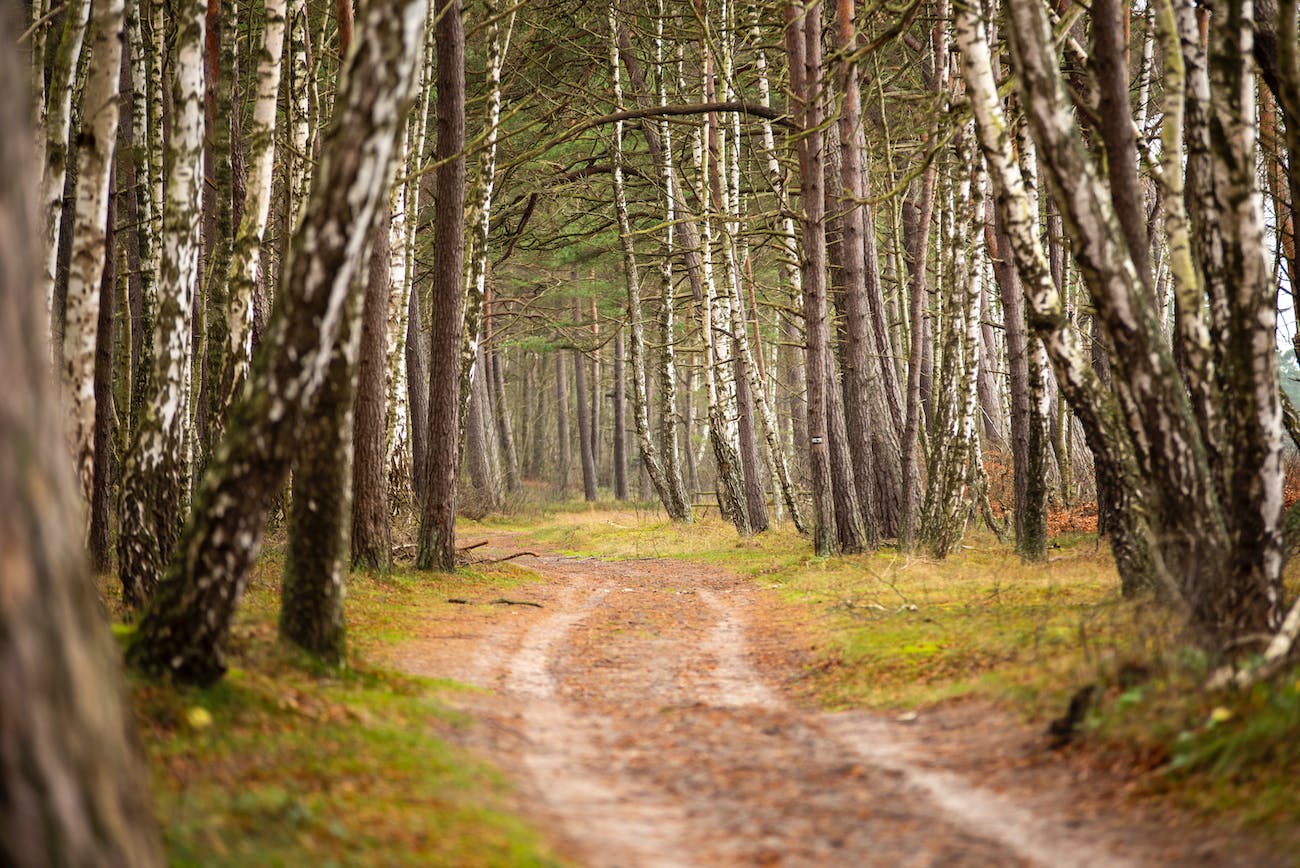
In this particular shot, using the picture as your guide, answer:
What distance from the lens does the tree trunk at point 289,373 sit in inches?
216

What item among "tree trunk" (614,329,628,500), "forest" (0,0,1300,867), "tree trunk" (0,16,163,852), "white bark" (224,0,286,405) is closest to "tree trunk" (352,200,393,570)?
"forest" (0,0,1300,867)

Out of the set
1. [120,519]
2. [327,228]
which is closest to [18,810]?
[327,228]

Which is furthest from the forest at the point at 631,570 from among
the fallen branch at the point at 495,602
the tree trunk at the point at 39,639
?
the fallen branch at the point at 495,602

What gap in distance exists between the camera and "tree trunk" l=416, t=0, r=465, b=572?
13.5 meters

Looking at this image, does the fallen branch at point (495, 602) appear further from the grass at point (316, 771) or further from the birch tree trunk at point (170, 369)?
the grass at point (316, 771)

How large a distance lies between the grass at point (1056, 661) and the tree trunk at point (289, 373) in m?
4.08

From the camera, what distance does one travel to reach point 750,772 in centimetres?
561

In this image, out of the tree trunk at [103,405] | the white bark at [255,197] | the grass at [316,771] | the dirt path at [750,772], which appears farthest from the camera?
the tree trunk at [103,405]

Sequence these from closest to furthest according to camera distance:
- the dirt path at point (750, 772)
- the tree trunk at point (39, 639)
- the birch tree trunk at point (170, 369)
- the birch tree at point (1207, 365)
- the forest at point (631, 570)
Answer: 1. the tree trunk at point (39, 639)
2. the forest at point (631, 570)
3. the dirt path at point (750, 772)
4. the birch tree at point (1207, 365)
5. the birch tree trunk at point (170, 369)

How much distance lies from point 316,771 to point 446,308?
9380 millimetres

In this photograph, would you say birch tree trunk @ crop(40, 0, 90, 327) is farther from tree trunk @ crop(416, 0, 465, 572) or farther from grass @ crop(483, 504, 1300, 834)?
grass @ crop(483, 504, 1300, 834)

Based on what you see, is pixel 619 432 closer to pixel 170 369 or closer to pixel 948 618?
pixel 948 618

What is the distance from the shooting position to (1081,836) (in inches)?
175

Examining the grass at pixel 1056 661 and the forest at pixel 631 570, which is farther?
the grass at pixel 1056 661
